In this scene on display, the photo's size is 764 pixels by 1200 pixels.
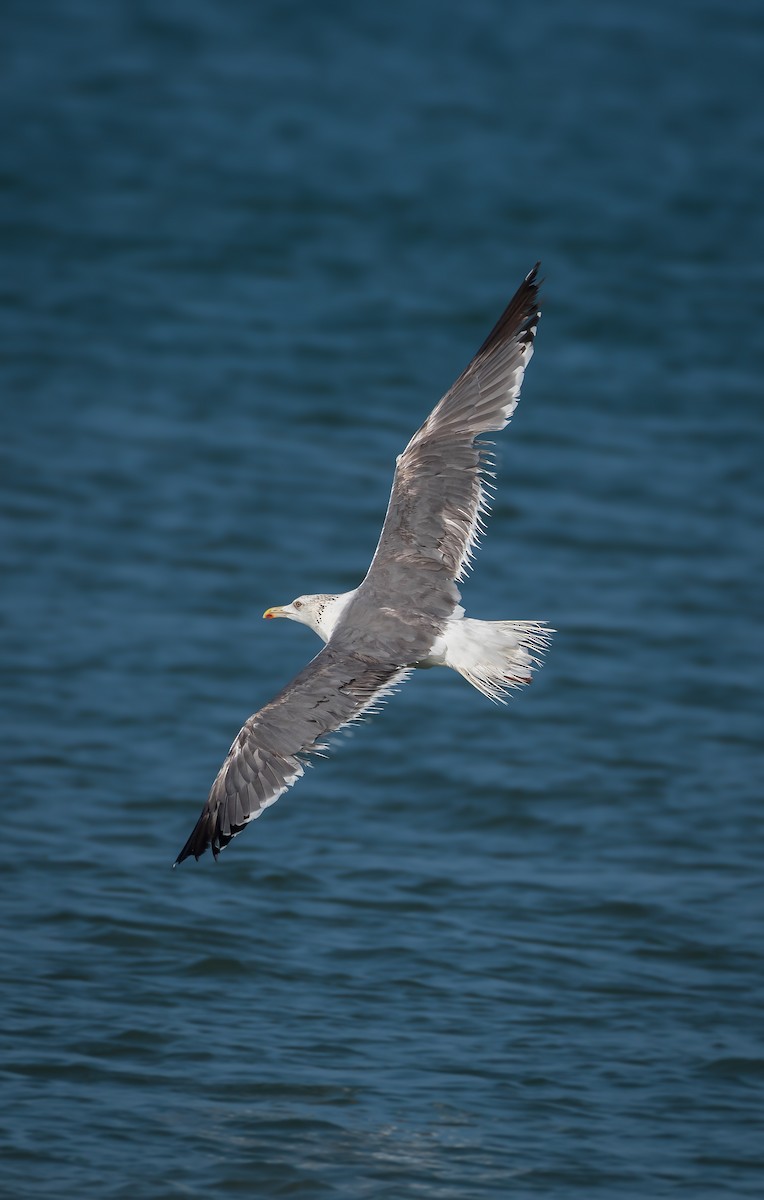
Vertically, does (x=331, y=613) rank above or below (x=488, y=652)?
above

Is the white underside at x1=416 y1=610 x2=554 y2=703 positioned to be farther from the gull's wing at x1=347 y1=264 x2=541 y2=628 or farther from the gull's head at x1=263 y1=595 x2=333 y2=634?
the gull's head at x1=263 y1=595 x2=333 y2=634

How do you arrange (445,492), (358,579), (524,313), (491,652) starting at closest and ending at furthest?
(491,652)
(445,492)
(524,313)
(358,579)

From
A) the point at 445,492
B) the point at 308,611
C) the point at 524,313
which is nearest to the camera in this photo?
the point at 445,492

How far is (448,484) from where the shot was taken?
24.3ft

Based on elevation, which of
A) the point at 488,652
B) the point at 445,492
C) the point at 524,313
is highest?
the point at 524,313

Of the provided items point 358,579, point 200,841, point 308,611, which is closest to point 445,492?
point 308,611

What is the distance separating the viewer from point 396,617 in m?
7.03

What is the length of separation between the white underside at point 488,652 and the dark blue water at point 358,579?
1.45 m

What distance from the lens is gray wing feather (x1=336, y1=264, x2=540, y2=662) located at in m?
7.16

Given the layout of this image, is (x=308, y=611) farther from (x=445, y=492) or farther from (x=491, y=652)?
(x=491, y=652)

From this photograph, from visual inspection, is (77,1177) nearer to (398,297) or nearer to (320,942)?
(320,942)

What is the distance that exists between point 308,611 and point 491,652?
1.22m

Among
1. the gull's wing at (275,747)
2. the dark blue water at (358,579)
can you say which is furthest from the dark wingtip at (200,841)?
the dark blue water at (358,579)

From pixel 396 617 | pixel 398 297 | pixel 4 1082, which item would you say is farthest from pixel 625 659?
pixel 398 297
